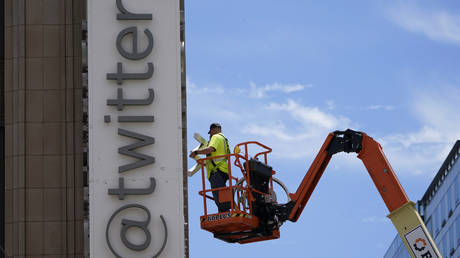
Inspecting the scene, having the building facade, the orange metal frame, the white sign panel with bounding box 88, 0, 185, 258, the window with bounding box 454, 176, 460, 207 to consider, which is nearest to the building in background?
the window with bounding box 454, 176, 460, 207

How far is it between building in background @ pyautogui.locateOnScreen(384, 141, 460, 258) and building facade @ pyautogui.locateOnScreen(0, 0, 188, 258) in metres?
49.4

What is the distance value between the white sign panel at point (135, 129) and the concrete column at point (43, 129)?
6.23 feet

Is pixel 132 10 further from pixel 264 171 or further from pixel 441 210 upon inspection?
pixel 441 210

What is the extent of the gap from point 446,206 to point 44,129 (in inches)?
2133

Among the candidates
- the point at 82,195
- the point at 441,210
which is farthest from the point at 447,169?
the point at 82,195

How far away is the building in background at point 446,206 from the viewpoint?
247 feet

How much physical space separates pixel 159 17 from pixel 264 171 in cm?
484

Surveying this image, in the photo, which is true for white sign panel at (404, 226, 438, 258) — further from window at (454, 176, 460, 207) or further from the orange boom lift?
window at (454, 176, 460, 207)

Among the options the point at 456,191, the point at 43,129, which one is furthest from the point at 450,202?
the point at 43,129

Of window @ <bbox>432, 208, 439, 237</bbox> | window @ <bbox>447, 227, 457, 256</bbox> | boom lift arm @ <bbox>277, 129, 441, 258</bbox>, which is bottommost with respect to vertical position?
boom lift arm @ <bbox>277, 129, 441, 258</bbox>

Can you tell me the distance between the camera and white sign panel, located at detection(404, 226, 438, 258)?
23.3 meters

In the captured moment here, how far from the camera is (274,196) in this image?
26641mm

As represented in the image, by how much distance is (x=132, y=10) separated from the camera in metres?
28.0

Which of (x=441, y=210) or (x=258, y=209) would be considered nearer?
(x=258, y=209)
